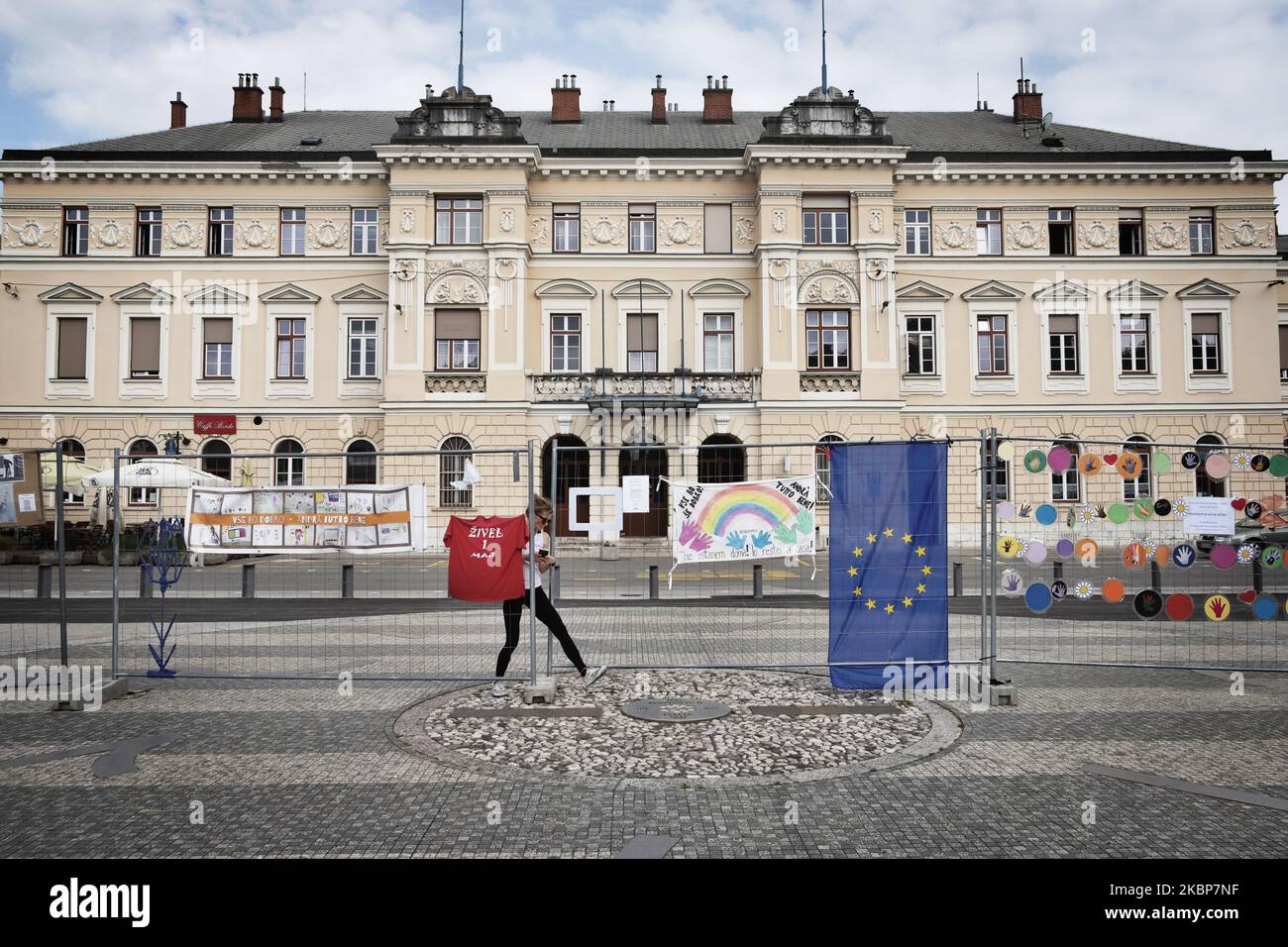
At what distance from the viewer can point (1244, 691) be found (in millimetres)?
8812

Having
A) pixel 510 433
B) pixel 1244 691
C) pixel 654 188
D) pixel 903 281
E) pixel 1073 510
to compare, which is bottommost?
pixel 1244 691

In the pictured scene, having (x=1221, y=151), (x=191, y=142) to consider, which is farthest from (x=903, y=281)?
(x=191, y=142)

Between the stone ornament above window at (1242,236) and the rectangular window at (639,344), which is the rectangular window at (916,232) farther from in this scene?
the stone ornament above window at (1242,236)

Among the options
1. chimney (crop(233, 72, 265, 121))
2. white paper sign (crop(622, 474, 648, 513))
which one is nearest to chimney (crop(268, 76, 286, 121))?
chimney (crop(233, 72, 265, 121))

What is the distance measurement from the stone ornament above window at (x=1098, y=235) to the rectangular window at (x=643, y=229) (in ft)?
54.5

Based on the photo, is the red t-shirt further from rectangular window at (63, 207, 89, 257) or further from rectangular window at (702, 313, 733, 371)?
rectangular window at (63, 207, 89, 257)

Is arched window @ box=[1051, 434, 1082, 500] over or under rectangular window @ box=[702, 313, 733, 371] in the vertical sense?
under

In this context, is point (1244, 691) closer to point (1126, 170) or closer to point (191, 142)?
point (1126, 170)

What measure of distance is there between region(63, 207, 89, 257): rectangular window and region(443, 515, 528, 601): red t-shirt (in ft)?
111

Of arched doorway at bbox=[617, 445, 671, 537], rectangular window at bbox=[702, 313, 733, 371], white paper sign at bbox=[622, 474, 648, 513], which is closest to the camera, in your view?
white paper sign at bbox=[622, 474, 648, 513]

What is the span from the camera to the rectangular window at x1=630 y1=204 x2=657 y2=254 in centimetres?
3444

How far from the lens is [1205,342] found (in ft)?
113

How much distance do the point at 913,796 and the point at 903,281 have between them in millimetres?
31403

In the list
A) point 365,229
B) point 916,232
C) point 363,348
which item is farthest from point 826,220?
point 363,348
